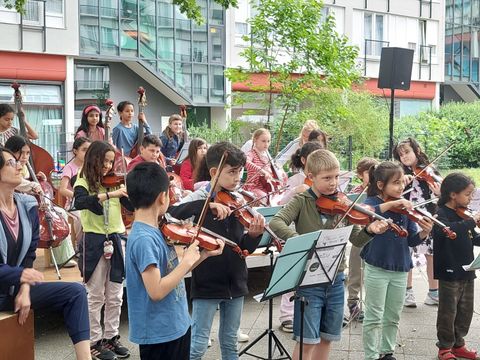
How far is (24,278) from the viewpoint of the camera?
3951 millimetres

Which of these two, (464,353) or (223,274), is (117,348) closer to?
(223,274)

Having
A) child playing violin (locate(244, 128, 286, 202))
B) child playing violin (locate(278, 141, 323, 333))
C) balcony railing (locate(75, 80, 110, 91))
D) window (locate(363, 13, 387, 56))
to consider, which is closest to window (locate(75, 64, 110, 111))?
balcony railing (locate(75, 80, 110, 91))

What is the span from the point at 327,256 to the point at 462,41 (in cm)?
2985

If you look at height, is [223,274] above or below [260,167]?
below

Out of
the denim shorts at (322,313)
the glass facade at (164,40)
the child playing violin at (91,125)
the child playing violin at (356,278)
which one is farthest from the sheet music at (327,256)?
the glass facade at (164,40)

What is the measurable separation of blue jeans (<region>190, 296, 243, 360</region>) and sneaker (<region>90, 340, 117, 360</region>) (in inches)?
53.7

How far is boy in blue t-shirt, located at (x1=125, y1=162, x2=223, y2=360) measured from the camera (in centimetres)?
320

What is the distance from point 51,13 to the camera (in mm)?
18578

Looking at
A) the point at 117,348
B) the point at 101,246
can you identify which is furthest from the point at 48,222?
the point at 117,348

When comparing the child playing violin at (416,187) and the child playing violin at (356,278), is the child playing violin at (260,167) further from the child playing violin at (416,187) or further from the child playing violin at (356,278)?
the child playing violin at (416,187)

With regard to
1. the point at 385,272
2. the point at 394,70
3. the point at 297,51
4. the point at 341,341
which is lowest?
the point at 341,341

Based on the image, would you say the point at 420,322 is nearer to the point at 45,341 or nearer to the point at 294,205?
the point at 294,205

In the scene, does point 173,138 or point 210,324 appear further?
point 173,138

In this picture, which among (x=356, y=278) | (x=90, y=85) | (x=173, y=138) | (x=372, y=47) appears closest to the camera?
(x=356, y=278)
